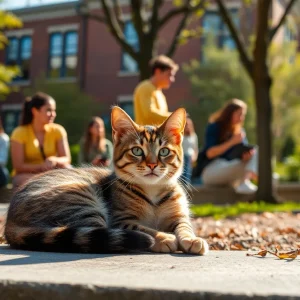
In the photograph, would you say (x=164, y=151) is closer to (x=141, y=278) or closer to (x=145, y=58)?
(x=141, y=278)

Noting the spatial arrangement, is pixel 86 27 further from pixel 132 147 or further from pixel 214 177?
pixel 132 147

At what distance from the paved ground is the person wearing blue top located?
22.5 feet

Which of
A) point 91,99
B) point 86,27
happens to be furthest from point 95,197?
point 86,27

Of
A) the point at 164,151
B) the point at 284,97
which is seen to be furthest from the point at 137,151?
the point at 284,97

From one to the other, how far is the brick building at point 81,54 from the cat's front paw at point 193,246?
23733 mm

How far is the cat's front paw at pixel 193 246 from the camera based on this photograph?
11.1 feet

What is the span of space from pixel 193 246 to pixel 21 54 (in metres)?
29.5

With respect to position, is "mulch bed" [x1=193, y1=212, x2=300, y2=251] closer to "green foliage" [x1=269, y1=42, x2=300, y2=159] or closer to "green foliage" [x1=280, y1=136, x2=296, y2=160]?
"green foliage" [x1=280, y1=136, x2=296, y2=160]

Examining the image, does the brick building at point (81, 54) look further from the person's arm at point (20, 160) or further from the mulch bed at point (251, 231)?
the person's arm at point (20, 160)

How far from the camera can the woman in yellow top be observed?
24.1 feet

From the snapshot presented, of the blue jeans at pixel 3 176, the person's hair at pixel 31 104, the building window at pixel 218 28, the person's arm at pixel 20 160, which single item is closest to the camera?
the person's arm at pixel 20 160

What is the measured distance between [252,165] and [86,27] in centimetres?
2067

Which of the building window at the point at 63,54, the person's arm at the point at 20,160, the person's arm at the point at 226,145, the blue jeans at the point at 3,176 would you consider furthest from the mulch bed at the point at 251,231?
the building window at the point at 63,54

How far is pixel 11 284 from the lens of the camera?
2191mm
